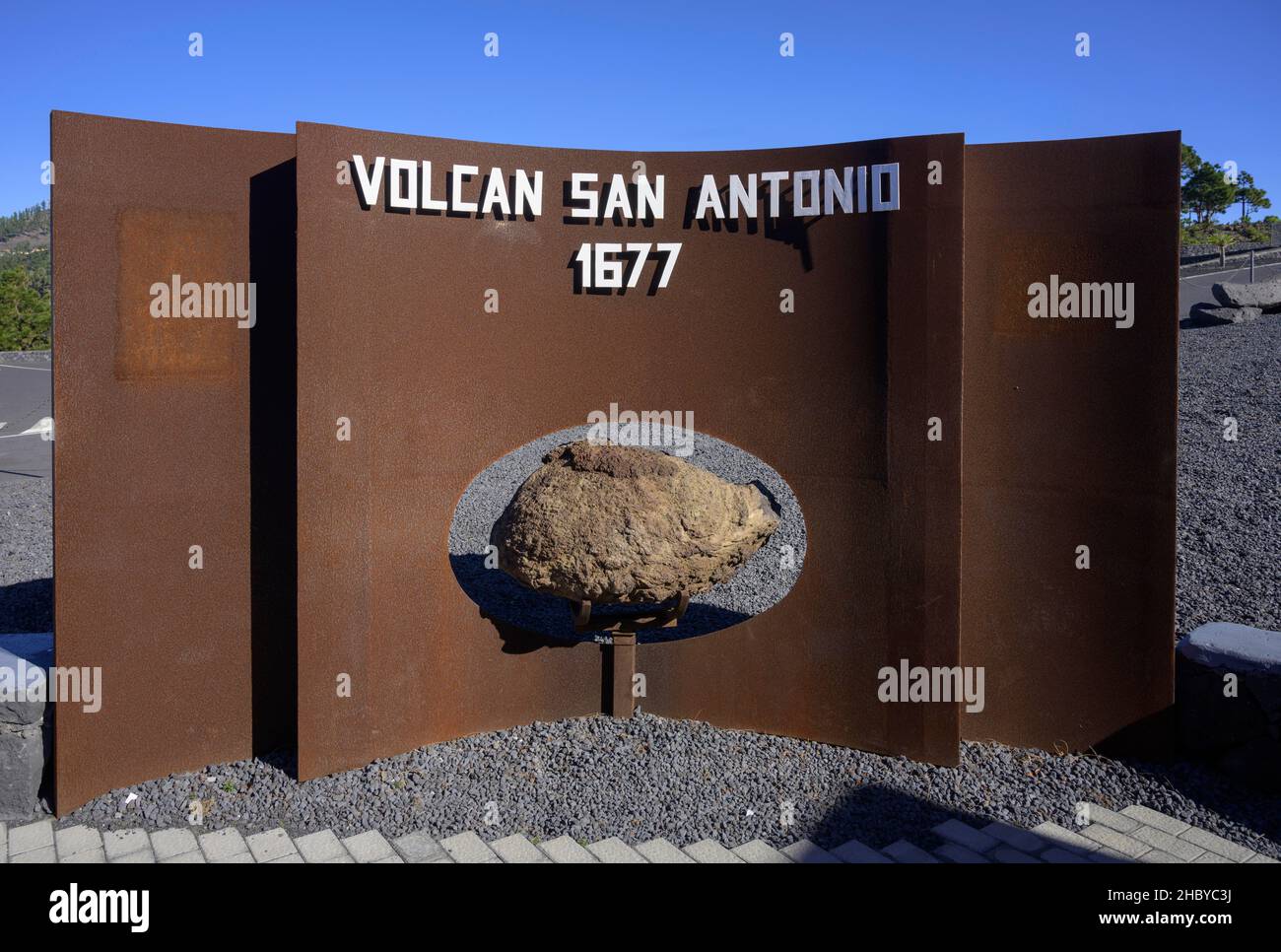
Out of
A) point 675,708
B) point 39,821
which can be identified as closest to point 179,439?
point 39,821

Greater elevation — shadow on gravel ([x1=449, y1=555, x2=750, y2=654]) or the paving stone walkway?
shadow on gravel ([x1=449, y1=555, x2=750, y2=654])

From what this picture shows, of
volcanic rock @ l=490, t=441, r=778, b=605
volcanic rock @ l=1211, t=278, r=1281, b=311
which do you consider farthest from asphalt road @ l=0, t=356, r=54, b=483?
volcanic rock @ l=1211, t=278, r=1281, b=311

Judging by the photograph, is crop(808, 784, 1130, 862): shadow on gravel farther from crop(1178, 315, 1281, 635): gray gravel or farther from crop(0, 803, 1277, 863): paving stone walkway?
crop(1178, 315, 1281, 635): gray gravel

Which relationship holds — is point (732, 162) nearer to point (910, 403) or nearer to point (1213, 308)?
point (910, 403)

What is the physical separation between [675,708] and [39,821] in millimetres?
3518

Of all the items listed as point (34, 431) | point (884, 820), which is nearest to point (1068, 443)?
point (884, 820)

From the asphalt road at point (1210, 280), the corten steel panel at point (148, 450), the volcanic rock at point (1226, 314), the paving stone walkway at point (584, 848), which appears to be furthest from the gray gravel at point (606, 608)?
the asphalt road at point (1210, 280)

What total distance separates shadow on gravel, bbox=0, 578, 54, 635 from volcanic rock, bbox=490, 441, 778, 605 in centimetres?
437

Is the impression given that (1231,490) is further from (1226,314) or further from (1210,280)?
(1210,280)

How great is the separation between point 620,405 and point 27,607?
5816 mm

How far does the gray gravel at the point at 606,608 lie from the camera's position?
297 inches

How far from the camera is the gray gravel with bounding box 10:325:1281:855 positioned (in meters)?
4.68

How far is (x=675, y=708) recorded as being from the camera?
19.4 ft

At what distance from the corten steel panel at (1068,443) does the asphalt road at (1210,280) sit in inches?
715
